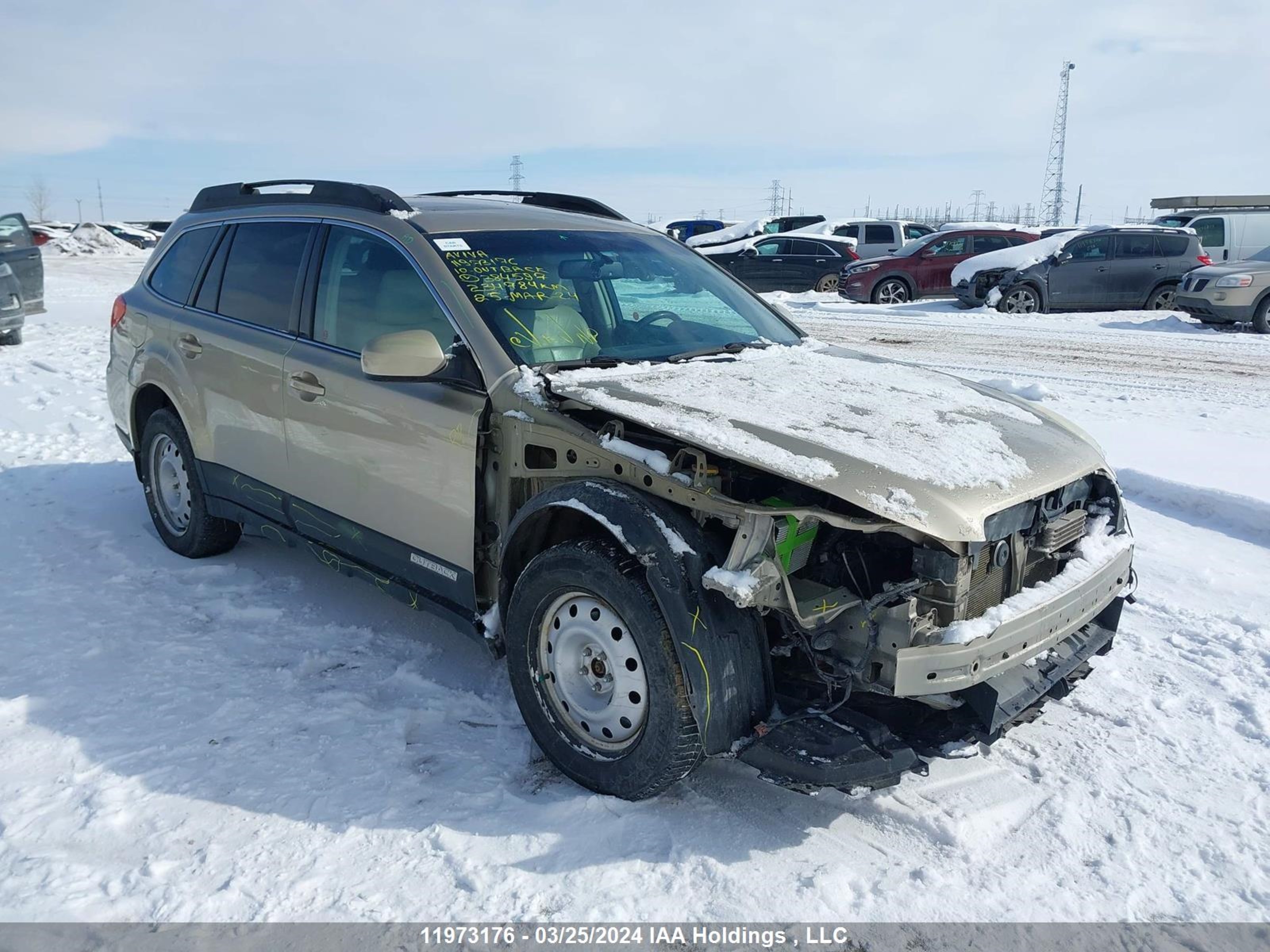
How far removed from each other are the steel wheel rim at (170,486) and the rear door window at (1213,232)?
19850 mm

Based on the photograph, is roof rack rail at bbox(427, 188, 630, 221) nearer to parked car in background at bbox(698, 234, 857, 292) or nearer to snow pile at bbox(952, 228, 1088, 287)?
snow pile at bbox(952, 228, 1088, 287)

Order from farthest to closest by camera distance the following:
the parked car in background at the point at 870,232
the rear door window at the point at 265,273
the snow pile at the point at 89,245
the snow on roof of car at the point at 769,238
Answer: the snow pile at the point at 89,245 < the parked car in background at the point at 870,232 < the snow on roof of car at the point at 769,238 < the rear door window at the point at 265,273

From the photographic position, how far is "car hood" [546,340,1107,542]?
2.75 meters

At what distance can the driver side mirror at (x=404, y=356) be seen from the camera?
3.42 m

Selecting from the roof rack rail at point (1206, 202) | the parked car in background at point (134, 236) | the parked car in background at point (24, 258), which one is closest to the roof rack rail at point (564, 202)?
the parked car in background at point (24, 258)

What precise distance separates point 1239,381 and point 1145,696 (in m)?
7.93

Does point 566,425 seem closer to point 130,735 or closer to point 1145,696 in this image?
point 130,735

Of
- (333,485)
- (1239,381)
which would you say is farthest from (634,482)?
(1239,381)

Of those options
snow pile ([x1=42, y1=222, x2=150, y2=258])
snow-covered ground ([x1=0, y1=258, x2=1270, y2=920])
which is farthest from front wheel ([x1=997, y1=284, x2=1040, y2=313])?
snow pile ([x1=42, y1=222, x2=150, y2=258])

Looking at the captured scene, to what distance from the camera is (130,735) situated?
3572 mm

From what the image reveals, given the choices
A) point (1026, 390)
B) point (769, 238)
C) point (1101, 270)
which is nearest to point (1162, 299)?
point (1101, 270)

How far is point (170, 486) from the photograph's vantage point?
17.9 feet

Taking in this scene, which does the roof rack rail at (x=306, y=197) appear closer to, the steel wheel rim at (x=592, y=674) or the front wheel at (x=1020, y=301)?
the steel wheel rim at (x=592, y=674)

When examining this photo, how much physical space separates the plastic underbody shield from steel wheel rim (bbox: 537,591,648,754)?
42 centimetres
